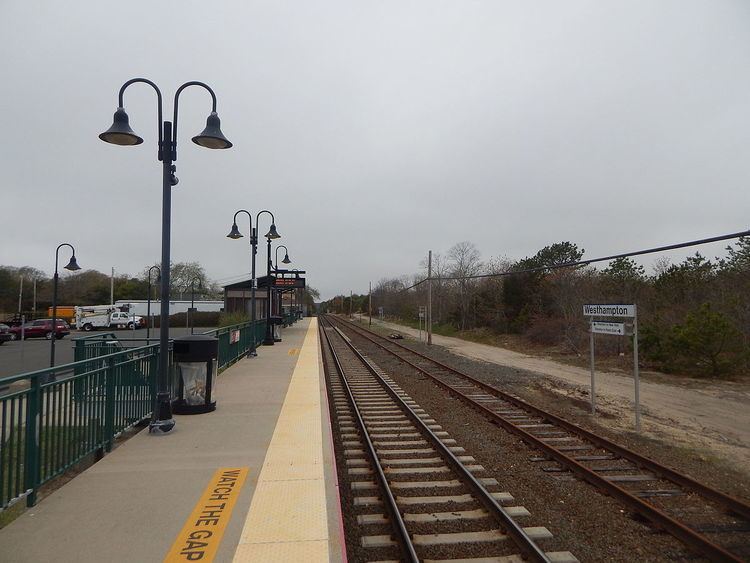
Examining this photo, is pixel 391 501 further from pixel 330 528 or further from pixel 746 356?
pixel 746 356

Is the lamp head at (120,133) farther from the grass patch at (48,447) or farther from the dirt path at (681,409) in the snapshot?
the dirt path at (681,409)

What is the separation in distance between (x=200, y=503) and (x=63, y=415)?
6.05 feet

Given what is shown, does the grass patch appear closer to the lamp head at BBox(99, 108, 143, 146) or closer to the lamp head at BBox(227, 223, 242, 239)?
the lamp head at BBox(99, 108, 143, 146)

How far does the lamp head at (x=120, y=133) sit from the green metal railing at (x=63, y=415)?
2.99 meters

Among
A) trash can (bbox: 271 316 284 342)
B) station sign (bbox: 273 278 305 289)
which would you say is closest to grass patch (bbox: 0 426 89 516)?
trash can (bbox: 271 316 284 342)

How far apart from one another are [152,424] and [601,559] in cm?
589

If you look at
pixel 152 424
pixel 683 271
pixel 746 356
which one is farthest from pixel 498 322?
pixel 152 424

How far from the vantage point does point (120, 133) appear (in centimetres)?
671

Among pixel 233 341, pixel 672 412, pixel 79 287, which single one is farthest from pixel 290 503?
Answer: pixel 79 287

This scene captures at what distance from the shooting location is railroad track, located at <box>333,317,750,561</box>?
474 centimetres

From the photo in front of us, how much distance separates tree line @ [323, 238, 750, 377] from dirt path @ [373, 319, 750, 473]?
1.90 m

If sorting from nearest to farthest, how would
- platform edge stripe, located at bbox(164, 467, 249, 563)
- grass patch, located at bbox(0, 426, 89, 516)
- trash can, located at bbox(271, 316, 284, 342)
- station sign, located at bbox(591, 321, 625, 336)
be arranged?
platform edge stripe, located at bbox(164, 467, 249, 563)
grass patch, located at bbox(0, 426, 89, 516)
station sign, located at bbox(591, 321, 625, 336)
trash can, located at bbox(271, 316, 284, 342)

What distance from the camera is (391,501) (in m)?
5.18

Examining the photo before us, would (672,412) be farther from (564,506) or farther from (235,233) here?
(235,233)
